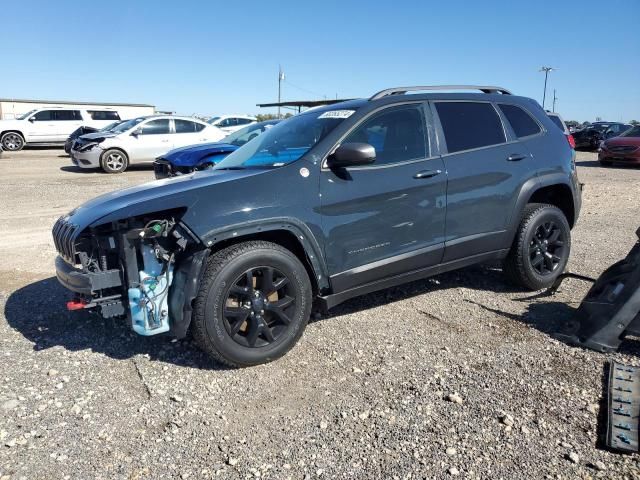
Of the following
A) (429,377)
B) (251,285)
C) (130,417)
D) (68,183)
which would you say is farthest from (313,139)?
(68,183)

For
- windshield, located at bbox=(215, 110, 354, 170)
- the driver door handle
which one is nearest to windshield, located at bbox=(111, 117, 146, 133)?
windshield, located at bbox=(215, 110, 354, 170)

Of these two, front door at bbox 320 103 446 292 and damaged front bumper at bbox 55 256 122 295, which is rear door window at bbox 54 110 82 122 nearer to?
damaged front bumper at bbox 55 256 122 295

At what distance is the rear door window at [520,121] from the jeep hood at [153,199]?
256 centimetres

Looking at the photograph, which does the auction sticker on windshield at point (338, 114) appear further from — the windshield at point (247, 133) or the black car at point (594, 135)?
the black car at point (594, 135)

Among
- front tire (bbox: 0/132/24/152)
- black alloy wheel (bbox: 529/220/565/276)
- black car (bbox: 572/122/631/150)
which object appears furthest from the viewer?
black car (bbox: 572/122/631/150)

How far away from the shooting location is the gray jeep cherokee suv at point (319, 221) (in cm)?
336

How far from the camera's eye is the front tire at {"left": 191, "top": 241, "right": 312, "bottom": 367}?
336 centimetres

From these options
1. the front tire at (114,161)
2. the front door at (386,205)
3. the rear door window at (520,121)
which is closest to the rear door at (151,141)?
the front tire at (114,161)

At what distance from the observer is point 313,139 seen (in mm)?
4094

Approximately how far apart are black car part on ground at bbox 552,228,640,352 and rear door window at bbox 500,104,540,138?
1.54 meters

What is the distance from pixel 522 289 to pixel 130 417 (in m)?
3.72

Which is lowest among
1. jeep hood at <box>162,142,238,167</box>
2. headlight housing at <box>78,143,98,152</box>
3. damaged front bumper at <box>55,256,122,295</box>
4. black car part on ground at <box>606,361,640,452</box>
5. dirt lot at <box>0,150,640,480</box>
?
dirt lot at <box>0,150,640,480</box>

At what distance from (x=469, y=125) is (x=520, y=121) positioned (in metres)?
0.73

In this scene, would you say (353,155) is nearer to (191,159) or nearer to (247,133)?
(191,159)
